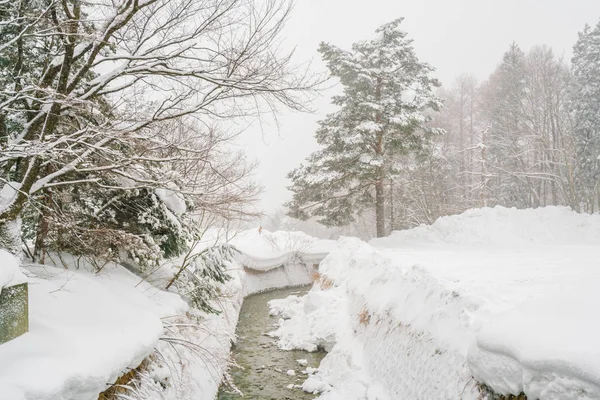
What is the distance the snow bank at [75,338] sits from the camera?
2637mm

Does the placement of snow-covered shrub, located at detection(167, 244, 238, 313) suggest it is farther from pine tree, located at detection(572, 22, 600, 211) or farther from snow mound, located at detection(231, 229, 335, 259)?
pine tree, located at detection(572, 22, 600, 211)

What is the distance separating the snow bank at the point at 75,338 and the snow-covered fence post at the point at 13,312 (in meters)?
0.07

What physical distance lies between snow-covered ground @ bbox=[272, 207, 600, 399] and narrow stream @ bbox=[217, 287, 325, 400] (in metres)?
0.43

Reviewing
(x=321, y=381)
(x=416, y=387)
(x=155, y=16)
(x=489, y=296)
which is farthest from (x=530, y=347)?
(x=155, y=16)

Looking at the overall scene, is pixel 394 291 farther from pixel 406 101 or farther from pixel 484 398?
pixel 406 101

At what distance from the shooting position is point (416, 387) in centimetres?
488

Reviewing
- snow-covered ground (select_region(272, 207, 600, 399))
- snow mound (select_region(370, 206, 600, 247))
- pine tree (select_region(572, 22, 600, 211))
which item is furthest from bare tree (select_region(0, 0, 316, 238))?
pine tree (select_region(572, 22, 600, 211))

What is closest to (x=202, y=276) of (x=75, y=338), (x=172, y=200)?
(x=172, y=200)

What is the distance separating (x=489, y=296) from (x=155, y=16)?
6.08 m

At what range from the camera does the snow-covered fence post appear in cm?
293

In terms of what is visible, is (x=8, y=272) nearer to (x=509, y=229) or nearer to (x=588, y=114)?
(x=509, y=229)

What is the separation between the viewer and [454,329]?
4629 millimetres

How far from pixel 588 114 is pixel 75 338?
24740 millimetres

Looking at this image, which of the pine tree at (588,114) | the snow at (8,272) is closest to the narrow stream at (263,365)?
the snow at (8,272)
